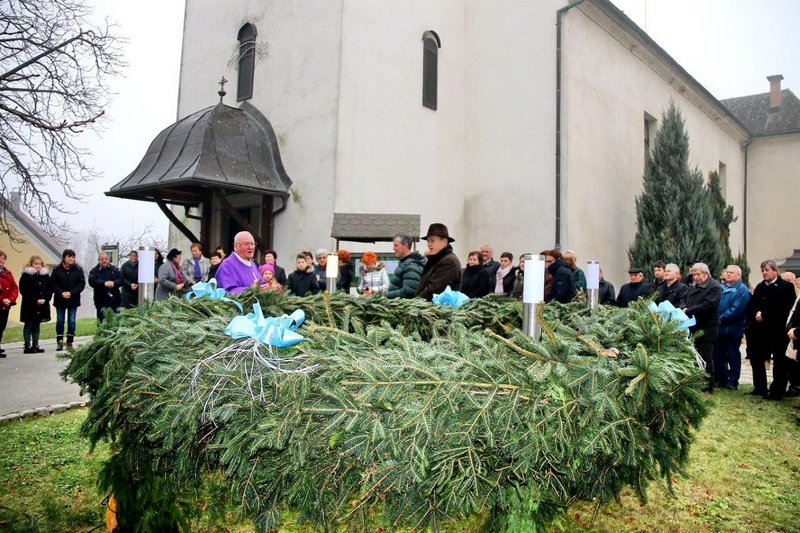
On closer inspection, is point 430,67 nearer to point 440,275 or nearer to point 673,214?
point 673,214

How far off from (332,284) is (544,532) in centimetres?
403

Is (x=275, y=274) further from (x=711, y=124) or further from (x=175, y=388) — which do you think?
(x=711, y=124)

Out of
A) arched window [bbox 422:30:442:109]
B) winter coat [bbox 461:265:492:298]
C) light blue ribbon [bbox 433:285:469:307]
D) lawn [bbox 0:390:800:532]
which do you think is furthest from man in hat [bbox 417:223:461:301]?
arched window [bbox 422:30:442:109]

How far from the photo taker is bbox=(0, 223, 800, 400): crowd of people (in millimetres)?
6273

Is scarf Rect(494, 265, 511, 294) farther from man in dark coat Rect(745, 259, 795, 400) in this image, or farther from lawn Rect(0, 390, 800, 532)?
lawn Rect(0, 390, 800, 532)

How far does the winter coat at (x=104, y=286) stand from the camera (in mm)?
11539

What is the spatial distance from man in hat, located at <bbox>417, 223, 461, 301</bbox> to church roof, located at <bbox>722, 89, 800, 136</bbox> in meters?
26.9

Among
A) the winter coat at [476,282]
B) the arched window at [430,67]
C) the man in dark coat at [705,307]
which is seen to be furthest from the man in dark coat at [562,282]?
the arched window at [430,67]

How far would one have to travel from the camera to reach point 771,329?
812 cm

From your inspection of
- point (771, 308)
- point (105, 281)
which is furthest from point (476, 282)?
point (105, 281)

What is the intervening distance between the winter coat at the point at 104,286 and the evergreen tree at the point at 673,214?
41.7 ft

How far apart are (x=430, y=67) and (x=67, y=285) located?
9551mm

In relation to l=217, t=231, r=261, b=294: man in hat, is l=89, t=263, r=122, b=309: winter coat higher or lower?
lower

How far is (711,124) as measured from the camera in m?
24.2
